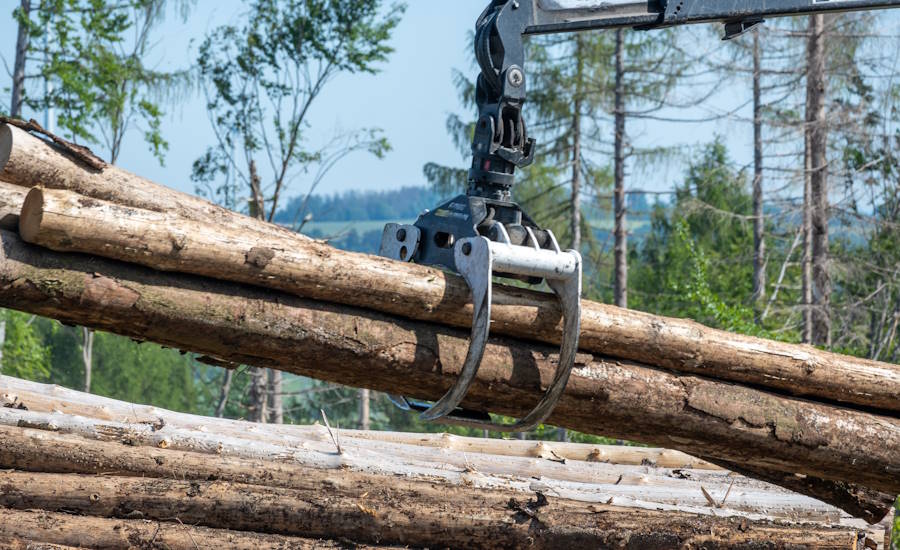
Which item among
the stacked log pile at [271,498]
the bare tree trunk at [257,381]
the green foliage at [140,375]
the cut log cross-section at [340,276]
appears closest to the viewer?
the cut log cross-section at [340,276]

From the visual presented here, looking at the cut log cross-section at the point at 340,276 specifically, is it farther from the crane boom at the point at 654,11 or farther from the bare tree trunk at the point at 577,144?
the bare tree trunk at the point at 577,144

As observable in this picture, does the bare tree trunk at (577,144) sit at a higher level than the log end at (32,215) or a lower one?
higher

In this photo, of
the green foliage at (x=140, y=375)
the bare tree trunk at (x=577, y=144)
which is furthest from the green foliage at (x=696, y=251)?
the green foliage at (x=140, y=375)

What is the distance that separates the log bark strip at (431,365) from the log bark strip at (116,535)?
1.24 m

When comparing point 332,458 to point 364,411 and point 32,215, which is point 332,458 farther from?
point 364,411

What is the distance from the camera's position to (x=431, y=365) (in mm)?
3510

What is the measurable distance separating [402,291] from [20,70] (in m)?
15.0

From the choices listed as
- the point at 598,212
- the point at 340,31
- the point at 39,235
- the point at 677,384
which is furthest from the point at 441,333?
the point at 598,212

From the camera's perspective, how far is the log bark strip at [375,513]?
14.7 feet

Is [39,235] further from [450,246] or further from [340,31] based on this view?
[340,31]

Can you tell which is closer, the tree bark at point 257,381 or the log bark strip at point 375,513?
the log bark strip at point 375,513

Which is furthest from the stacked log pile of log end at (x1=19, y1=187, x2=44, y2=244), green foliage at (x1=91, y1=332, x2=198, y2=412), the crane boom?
green foliage at (x1=91, y1=332, x2=198, y2=412)

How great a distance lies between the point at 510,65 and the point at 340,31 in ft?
50.6

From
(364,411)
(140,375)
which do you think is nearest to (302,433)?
(364,411)
